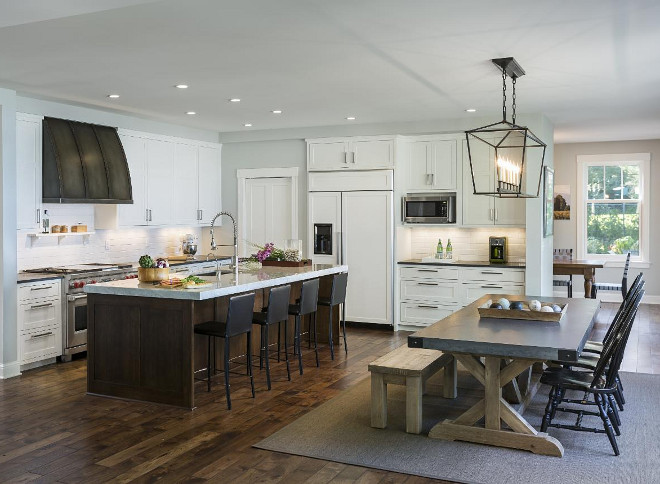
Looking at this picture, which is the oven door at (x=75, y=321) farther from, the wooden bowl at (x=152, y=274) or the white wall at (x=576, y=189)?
the white wall at (x=576, y=189)

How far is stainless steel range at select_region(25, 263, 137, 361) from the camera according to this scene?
21.7ft

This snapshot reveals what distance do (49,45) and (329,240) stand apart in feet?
15.5

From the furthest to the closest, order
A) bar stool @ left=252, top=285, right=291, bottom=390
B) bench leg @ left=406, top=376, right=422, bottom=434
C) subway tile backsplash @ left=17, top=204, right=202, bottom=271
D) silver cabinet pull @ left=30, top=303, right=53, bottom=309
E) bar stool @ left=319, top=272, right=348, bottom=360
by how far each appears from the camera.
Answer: subway tile backsplash @ left=17, top=204, right=202, bottom=271 < bar stool @ left=319, top=272, right=348, bottom=360 < silver cabinet pull @ left=30, top=303, right=53, bottom=309 < bar stool @ left=252, top=285, right=291, bottom=390 < bench leg @ left=406, top=376, right=422, bottom=434

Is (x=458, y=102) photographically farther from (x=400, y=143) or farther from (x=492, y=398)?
(x=492, y=398)

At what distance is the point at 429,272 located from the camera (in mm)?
8375

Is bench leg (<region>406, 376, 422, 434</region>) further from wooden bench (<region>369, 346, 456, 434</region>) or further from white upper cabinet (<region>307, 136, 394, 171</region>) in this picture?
white upper cabinet (<region>307, 136, 394, 171</region>)

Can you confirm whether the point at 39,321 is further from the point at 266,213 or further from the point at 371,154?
the point at 371,154

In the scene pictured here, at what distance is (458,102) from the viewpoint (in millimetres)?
7000

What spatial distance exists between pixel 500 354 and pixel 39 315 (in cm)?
445

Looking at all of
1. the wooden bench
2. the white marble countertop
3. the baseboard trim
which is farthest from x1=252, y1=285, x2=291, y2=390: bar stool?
the baseboard trim

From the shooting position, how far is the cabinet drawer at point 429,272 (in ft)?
27.1

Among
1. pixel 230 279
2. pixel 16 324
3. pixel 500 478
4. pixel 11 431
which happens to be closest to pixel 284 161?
pixel 230 279

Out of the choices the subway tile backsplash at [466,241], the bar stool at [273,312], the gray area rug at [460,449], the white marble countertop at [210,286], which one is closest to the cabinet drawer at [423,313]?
the subway tile backsplash at [466,241]

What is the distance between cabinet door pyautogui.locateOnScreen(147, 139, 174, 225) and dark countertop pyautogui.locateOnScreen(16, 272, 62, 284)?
5.92 ft
